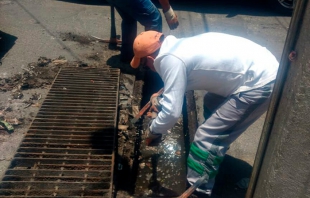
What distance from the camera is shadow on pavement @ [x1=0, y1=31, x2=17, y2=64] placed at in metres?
5.81

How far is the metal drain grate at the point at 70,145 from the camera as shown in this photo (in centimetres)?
334

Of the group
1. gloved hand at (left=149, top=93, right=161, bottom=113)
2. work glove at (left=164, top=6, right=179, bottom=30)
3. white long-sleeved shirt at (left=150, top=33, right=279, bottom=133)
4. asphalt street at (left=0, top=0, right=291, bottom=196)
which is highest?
white long-sleeved shirt at (left=150, top=33, right=279, bottom=133)

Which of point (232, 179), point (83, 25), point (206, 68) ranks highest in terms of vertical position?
point (206, 68)

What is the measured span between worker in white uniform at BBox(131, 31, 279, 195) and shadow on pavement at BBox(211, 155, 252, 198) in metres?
0.36

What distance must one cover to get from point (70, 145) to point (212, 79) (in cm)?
155

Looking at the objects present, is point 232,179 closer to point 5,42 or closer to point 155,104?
point 155,104

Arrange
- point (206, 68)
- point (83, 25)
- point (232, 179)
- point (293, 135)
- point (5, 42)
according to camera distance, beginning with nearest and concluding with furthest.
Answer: point (293, 135) → point (206, 68) → point (232, 179) → point (5, 42) → point (83, 25)

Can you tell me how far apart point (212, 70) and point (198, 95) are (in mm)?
2016

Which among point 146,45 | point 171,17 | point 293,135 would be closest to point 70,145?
point 146,45

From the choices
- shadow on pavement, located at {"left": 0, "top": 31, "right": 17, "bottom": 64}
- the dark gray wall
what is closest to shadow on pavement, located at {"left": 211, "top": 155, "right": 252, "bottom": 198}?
the dark gray wall

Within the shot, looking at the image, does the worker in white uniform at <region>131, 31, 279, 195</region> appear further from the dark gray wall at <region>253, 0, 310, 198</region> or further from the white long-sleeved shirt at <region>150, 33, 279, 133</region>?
the dark gray wall at <region>253, 0, 310, 198</region>

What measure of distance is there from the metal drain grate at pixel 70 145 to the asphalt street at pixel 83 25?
21.4 inches

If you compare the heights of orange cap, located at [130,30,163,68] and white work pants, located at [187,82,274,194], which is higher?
orange cap, located at [130,30,163,68]

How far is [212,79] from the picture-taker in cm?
323
